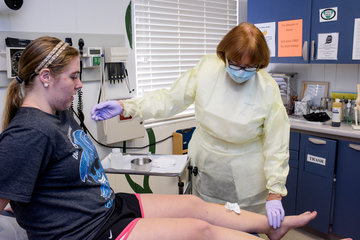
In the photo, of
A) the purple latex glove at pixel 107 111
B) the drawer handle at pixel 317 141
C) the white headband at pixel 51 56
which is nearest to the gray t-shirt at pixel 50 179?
the white headband at pixel 51 56

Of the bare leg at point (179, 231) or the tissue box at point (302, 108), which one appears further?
the tissue box at point (302, 108)

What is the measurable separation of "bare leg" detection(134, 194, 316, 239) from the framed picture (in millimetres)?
1730

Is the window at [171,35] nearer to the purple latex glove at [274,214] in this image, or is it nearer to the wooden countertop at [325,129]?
the wooden countertop at [325,129]

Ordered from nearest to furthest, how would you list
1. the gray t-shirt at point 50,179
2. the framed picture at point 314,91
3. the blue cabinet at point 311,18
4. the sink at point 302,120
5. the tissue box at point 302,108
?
the gray t-shirt at point 50,179 < the blue cabinet at point 311,18 < the sink at point 302,120 < the tissue box at point 302,108 < the framed picture at point 314,91

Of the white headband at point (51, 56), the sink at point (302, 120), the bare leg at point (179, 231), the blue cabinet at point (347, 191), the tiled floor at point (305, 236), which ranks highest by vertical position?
the white headband at point (51, 56)

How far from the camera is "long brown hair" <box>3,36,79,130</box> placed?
1207 millimetres

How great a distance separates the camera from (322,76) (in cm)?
300

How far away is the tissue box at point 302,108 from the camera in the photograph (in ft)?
9.39

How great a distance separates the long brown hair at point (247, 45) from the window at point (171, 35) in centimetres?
130

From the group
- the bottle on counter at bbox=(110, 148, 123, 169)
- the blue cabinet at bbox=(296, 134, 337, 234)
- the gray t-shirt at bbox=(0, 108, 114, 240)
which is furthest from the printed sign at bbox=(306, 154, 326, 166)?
the gray t-shirt at bbox=(0, 108, 114, 240)

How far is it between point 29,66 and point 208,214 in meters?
0.99

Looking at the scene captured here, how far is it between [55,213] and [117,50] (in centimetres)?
149

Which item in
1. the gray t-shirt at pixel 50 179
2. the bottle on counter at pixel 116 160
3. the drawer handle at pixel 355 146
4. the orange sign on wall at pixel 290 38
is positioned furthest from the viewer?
the orange sign on wall at pixel 290 38

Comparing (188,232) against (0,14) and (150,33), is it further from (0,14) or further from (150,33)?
(150,33)
